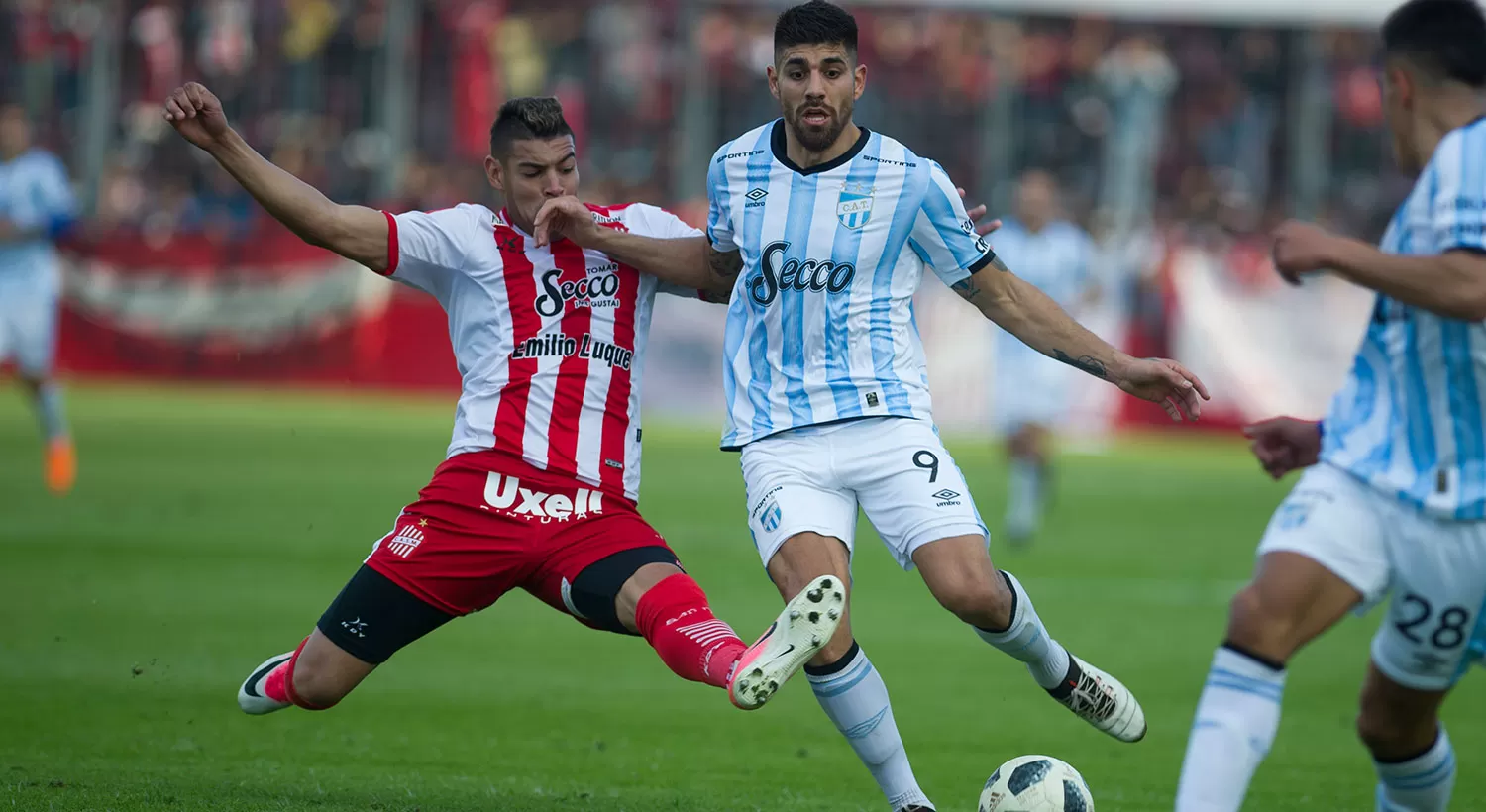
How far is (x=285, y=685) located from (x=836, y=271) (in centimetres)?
240

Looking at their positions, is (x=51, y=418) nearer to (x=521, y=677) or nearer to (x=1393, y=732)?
(x=521, y=677)

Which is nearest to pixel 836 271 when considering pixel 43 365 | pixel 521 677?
pixel 521 677

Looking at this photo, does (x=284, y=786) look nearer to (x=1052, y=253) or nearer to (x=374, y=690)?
(x=374, y=690)

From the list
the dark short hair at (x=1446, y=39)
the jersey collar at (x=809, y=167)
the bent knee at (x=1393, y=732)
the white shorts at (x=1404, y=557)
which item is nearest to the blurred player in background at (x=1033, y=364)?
the jersey collar at (x=809, y=167)

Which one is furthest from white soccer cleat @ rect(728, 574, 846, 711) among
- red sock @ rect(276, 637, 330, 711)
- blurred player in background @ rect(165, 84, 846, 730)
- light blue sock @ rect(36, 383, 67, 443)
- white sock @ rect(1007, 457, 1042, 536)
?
light blue sock @ rect(36, 383, 67, 443)

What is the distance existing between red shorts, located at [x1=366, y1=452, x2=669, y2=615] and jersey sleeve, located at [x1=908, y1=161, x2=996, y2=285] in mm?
1383

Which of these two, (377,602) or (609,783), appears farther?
(609,783)

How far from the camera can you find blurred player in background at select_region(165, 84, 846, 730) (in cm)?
572

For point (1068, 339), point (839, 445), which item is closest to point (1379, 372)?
point (1068, 339)

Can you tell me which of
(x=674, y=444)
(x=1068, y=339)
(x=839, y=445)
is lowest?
(x=674, y=444)

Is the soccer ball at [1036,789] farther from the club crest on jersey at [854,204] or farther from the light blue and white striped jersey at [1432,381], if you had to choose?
the club crest on jersey at [854,204]

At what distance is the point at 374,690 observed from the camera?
26.5ft

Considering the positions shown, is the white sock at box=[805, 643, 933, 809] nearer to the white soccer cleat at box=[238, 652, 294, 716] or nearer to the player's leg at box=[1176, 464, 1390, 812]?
the player's leg at box=[1176, 464, 1390, 812]

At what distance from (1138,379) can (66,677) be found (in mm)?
5190
